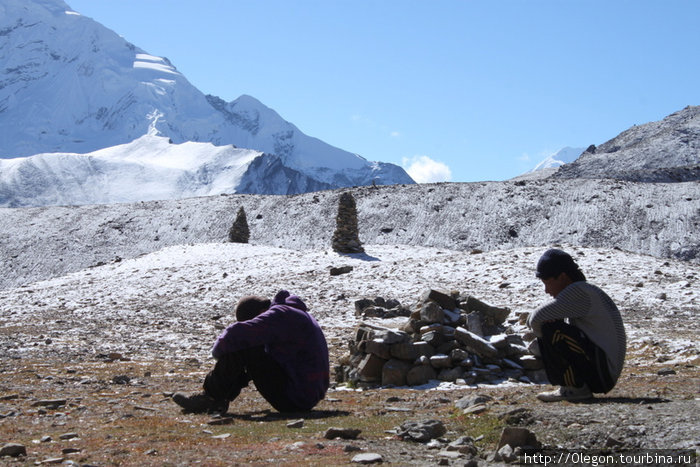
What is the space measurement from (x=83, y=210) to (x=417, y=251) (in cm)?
3813

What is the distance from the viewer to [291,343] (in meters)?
7.86

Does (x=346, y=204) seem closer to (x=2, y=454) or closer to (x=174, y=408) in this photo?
(x=174, y=408)

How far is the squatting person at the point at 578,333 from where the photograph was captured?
7113 mm

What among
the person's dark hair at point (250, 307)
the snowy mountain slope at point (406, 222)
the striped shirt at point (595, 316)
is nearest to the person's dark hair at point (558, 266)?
the striped shirt at point (595, 316)

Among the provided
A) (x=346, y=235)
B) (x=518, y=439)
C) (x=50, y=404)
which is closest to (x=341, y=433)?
(x=518, y=439)

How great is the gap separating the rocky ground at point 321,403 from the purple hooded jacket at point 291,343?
0.33 metres

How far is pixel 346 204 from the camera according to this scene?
127 ft

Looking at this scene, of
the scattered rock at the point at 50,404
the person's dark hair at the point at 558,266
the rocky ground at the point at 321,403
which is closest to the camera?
the rocky ground at the point at 321,403

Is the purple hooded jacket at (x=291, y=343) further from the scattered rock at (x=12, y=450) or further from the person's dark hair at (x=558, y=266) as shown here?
the person's dark hair at (x=558, y=266)

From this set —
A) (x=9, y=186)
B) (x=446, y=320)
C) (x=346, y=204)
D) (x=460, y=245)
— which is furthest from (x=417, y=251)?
(x=9, y=186)

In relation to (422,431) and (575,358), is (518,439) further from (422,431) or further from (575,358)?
(575,358)

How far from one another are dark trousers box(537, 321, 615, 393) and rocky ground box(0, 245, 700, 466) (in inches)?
9.2

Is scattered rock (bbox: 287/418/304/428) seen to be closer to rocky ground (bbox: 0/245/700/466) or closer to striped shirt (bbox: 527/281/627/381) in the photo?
rocky ground (bbox: 0/245/700/466)

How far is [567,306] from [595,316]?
321mm
